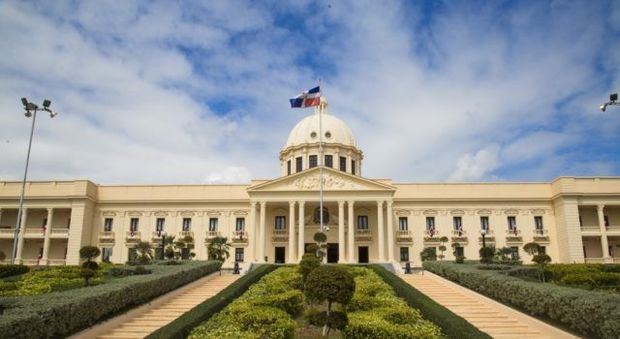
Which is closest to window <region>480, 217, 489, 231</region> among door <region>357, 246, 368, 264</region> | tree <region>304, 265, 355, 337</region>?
door <region>357, 246, 368, 264</region>

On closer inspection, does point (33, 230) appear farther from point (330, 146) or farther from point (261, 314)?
point (261, 314)

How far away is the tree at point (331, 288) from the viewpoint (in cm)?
1194

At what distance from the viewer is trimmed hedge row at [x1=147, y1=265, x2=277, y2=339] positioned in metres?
12.2

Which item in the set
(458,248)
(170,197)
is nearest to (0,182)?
(170,197)

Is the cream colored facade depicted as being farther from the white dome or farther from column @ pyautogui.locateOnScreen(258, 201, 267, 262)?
the white dome

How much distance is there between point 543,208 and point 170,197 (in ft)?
119

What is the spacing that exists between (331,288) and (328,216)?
30.9 metres

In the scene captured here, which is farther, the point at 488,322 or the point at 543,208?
the point at 543,208

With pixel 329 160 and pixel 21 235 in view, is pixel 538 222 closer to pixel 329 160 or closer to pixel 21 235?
pixel 329 160

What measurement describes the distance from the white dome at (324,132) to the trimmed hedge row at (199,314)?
27.5 m

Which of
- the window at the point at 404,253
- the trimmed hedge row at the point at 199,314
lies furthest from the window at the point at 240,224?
the trimmed hedge row at the point at 199,314

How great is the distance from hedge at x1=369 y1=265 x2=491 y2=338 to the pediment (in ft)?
62.6

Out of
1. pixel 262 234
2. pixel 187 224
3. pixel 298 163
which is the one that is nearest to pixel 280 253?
pixel 262 234

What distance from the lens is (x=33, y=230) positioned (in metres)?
44.5
